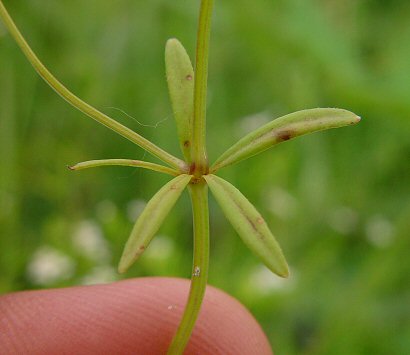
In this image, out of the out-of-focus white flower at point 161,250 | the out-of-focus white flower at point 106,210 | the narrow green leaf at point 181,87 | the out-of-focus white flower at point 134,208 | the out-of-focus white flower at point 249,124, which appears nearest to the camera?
the narrow green leaf at point 181,87

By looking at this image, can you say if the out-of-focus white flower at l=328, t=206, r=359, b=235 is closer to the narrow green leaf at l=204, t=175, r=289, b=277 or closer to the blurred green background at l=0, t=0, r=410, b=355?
the blurred green background at l=0, t=0, r=410, b=355

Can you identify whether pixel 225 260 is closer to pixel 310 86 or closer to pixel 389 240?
pixel 389 240

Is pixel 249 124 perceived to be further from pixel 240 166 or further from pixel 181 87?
pixel 181 87

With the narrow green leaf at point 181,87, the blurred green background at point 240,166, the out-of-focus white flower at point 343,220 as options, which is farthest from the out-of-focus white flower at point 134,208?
the narrow green leaf at point 181,87

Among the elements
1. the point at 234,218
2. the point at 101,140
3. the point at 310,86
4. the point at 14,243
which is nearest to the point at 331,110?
the point at 234,218

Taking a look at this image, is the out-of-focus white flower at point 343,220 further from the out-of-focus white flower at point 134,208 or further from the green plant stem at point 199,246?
the green plant stem at point 199,246

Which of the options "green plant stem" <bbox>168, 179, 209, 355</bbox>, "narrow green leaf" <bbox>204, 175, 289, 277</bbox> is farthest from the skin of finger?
"narrow green leaf" <bbox>204, 175, 289, 277</bbox>
